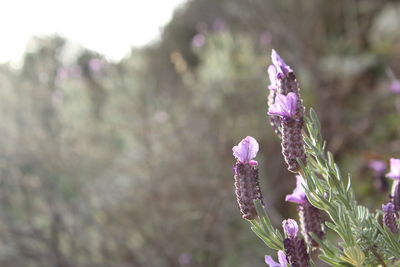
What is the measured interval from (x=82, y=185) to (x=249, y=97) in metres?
1.93

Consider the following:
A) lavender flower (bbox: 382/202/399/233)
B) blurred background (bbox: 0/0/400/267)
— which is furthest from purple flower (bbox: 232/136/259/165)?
blurred background (bbox: 0/0/400/267)

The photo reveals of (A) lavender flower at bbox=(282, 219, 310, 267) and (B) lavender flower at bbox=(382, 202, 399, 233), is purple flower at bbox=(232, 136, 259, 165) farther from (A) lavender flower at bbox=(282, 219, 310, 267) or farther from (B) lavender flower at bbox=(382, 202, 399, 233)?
(B) lavender flower at bbox=(382, 202, 399, 233)

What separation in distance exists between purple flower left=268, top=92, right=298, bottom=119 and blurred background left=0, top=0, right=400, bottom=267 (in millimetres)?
1285

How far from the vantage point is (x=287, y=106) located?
2.99ft

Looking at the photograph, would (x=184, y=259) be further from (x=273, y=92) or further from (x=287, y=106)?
(x=287, y=106)

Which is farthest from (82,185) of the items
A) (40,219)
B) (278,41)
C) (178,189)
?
(278,41)

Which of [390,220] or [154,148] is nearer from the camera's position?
[390,220]

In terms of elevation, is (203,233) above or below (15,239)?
below

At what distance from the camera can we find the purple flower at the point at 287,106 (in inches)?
35.8

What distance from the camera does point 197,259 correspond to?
2.85 metres

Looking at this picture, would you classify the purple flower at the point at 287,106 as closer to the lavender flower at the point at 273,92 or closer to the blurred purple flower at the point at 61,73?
the lavender flower at the point at 273,92

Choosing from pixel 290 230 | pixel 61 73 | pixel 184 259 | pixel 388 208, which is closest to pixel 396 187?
pixel 388 208

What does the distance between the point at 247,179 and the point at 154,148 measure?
277 centimetres

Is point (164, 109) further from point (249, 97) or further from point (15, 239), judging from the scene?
point (15, 239)
